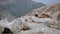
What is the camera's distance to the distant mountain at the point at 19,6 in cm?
880

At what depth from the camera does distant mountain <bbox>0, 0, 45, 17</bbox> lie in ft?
28.9

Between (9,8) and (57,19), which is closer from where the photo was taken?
(57,19)

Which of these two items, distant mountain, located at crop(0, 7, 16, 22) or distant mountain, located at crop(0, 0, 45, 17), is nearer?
distant mountain, located at crop(0, 7, 16, 22)

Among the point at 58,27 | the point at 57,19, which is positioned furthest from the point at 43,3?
the point at 58,27

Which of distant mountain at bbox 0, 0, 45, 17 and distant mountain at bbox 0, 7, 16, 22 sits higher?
distant mountain at bbox 0, 0, 45, 17

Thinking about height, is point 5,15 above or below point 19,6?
below

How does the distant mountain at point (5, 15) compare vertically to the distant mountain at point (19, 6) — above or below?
below

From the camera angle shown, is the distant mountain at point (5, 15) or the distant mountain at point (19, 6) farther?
the distant mountain at point (19, 6)

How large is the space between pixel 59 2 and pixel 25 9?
5.75 feet

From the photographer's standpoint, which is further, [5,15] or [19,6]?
[19,6]

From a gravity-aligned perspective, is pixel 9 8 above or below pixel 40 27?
above

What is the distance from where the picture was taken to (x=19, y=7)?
915 centimetres

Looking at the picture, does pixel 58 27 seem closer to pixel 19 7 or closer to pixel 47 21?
pixel 47 21

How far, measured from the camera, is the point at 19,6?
9.27 meters
